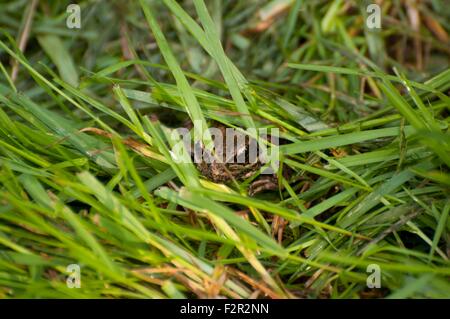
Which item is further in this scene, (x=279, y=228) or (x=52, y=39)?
(x=52, y=39)

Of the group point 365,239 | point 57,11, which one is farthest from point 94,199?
point 57,11

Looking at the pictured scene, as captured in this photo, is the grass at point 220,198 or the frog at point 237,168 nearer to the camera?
the grass at point 220,198

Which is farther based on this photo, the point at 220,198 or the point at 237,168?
the point at 237,168

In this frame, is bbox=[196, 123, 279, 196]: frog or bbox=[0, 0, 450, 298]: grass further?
bbox=[196, 123, 279, 196]: frog

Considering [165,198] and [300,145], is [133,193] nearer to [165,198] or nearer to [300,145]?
[165,198]

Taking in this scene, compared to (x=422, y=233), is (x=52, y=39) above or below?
above

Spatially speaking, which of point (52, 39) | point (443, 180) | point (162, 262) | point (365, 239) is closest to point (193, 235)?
point (162, 262)
